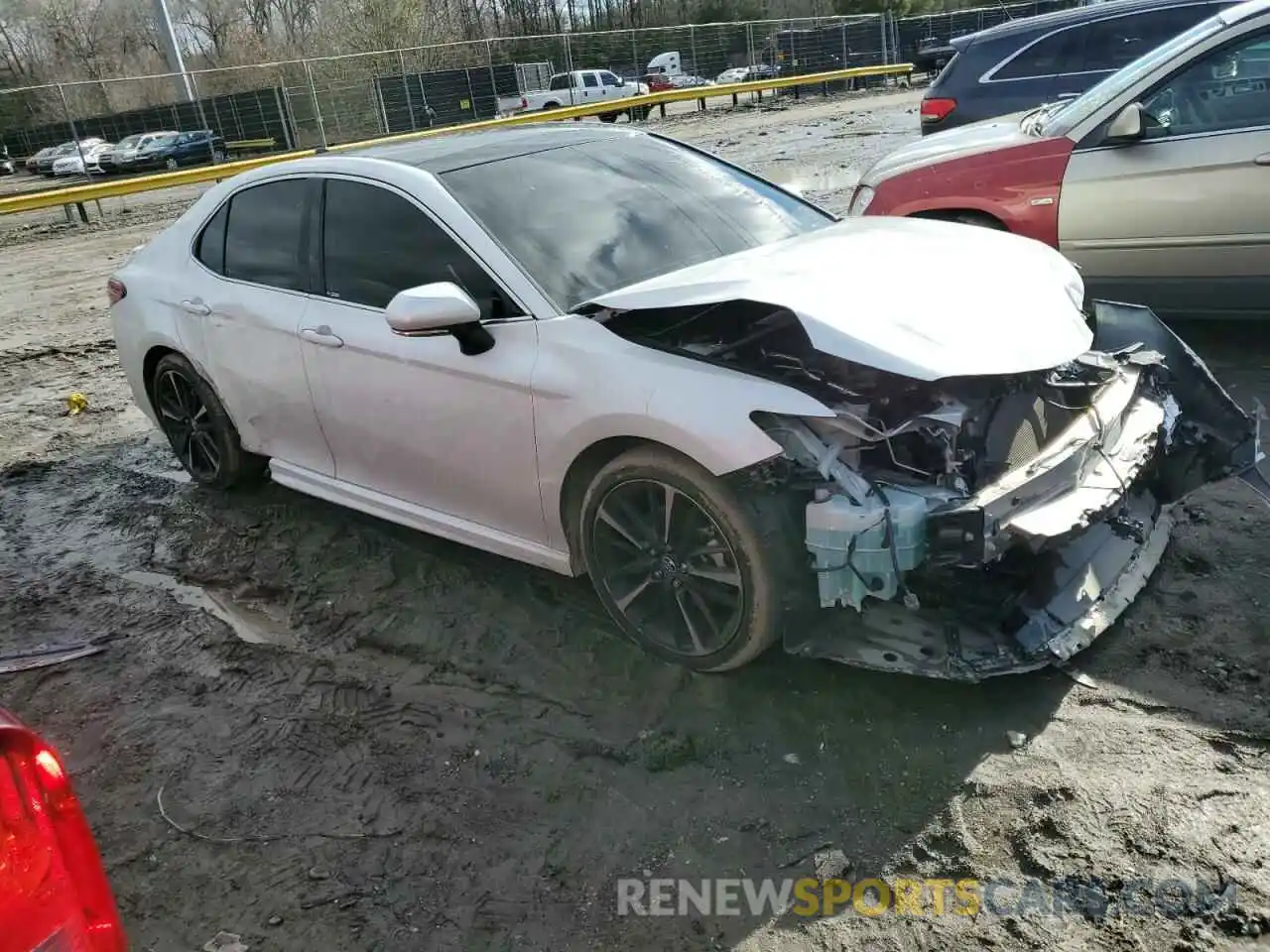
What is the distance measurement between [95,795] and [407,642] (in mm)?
1135

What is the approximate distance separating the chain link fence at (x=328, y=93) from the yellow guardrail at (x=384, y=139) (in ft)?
3.01

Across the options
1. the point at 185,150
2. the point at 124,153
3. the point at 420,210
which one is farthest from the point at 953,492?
the point at 185,150

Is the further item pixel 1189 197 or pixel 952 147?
pixel 952 147

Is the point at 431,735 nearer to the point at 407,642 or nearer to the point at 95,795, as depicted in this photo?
the point at 407,642

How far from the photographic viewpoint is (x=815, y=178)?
46.9 feet

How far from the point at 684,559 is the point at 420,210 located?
1.74 m

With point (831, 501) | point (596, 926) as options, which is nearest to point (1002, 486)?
point (831, 501)

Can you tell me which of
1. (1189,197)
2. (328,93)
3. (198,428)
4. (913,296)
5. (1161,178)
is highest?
(328,93)

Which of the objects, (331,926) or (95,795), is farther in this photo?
(95,795)

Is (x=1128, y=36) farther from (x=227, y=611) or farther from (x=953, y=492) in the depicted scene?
(x=227, y=611)

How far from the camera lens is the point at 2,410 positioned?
7.43 m

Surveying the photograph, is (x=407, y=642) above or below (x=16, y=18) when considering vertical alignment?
below

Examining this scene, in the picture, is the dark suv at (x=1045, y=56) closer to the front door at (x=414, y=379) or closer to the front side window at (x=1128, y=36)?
the front side window at (x=1128, y=36)

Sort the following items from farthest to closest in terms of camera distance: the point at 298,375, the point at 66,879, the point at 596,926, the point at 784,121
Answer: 1. the point at 784,121
2. the point at 298,375
3. the point at 596,926
4. the point at 66,879
